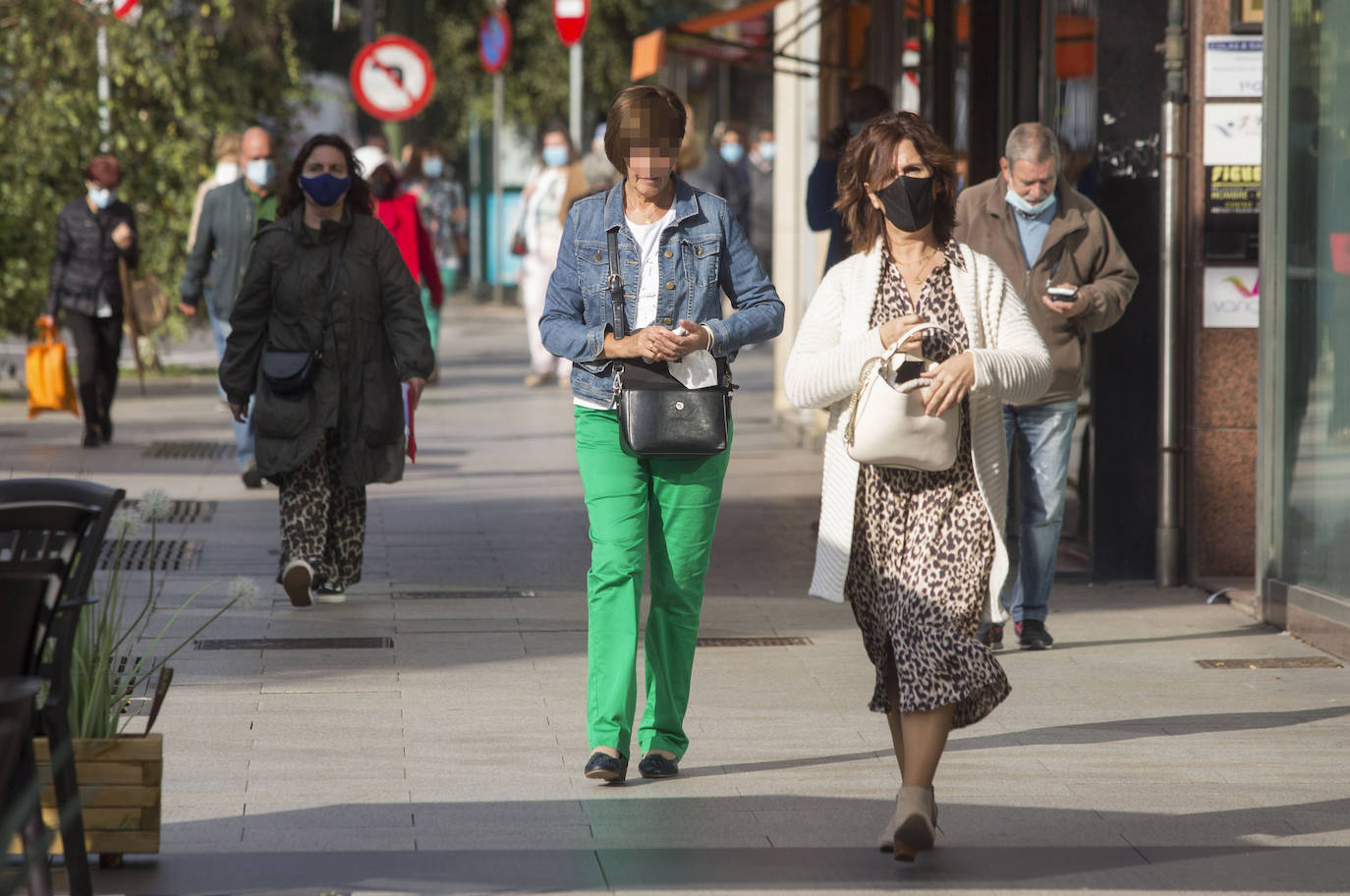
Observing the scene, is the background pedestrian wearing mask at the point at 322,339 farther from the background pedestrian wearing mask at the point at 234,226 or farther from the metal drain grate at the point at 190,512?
the background pedestrian wearing mask at the point at 234,226

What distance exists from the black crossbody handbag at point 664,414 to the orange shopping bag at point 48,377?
9.32 m

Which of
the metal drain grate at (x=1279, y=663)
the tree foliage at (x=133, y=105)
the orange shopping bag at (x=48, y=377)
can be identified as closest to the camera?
the metal drain grate at (x=1279, y=663)

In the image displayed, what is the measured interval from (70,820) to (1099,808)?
2630mm

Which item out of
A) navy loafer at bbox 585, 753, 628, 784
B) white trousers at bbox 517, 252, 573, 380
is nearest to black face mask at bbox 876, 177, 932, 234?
navy loafer at bbox 585, 753, 628, 784

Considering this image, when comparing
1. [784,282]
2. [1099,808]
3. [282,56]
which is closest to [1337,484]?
[1099,808]

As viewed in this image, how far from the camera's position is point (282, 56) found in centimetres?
2134

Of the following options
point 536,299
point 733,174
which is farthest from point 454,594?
point 733,174

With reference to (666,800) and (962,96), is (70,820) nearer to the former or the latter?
(666,800)

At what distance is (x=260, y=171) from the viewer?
12367mm

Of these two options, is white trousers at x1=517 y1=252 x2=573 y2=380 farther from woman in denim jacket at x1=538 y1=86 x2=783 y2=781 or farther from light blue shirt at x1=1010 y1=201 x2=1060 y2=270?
woman in denim jacket at x1=538 y1=86 x2=783 y2=781

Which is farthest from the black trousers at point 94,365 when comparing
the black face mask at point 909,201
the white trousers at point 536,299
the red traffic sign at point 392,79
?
the black face mask at point 909,201

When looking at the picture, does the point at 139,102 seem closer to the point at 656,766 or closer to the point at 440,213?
the point at 440,213

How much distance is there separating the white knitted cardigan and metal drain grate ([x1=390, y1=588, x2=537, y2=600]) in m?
3.89

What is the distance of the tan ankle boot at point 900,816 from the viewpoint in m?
4.96
